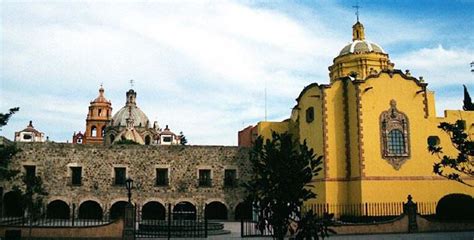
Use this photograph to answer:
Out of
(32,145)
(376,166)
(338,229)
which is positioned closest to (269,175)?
(338,229)

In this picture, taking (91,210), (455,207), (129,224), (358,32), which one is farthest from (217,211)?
(358,32)

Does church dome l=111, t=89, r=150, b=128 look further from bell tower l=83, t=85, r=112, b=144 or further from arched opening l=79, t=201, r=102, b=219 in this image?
arched opening l=79, t=201, r=102, b=219

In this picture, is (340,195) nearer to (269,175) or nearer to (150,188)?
(150,188)

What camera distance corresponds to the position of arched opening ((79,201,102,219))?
2603 cm

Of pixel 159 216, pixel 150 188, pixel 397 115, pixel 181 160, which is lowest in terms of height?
pixel 159 216

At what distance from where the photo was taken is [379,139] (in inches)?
875

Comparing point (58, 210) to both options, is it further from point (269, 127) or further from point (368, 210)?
point (368, 210)

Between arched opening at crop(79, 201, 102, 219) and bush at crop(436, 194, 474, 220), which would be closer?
bush at crop(436, 194, 474, 220)

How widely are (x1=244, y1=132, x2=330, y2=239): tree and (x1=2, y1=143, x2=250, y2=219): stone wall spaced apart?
19.6 meters

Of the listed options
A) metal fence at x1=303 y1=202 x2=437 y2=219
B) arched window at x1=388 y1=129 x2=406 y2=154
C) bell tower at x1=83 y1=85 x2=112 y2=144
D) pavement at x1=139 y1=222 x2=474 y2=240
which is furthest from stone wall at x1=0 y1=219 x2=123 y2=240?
bell tower at x1=83 y1=85 x2=112 y2=144

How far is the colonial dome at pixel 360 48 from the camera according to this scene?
28391 millimetres

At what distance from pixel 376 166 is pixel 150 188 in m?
12.7

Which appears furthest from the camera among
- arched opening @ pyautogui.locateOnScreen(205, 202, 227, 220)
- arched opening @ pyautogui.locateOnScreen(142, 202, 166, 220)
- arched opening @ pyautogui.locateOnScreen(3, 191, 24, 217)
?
arched opening @ pyautogui.locateOnScreen(205, 202, 227, 220)

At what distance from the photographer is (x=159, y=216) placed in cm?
2708
